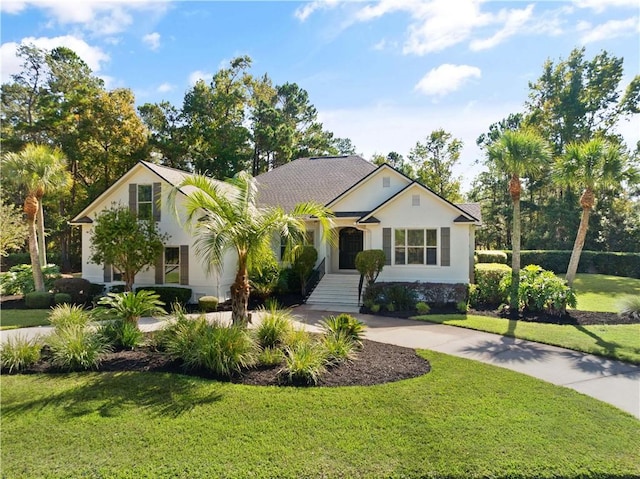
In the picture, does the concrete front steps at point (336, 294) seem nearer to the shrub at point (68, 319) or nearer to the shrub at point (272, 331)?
the shrub at point (272, 331)

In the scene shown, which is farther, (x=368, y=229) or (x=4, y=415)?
(x=368, y=229)

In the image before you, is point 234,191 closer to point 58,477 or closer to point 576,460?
point 58,477

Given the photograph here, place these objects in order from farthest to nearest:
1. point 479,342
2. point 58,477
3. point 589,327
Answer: point 589,327 → point 479,342 → point 58,477

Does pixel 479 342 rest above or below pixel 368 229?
below

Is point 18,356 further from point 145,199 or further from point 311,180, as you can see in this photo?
point 311,180

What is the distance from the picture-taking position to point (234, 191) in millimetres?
9703

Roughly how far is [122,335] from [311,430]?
5913 millimetres

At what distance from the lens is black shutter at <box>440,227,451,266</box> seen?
1560cm

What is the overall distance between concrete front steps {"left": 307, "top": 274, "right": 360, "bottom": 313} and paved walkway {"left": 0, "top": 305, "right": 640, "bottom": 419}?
2.65m

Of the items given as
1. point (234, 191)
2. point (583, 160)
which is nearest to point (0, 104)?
point (234, 191)

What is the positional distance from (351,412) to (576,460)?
9.03 ft

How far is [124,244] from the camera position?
1422 cm

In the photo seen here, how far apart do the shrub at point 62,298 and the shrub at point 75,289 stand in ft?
0.43

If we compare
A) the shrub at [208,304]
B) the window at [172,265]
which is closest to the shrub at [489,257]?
the shrub at [208,304]
